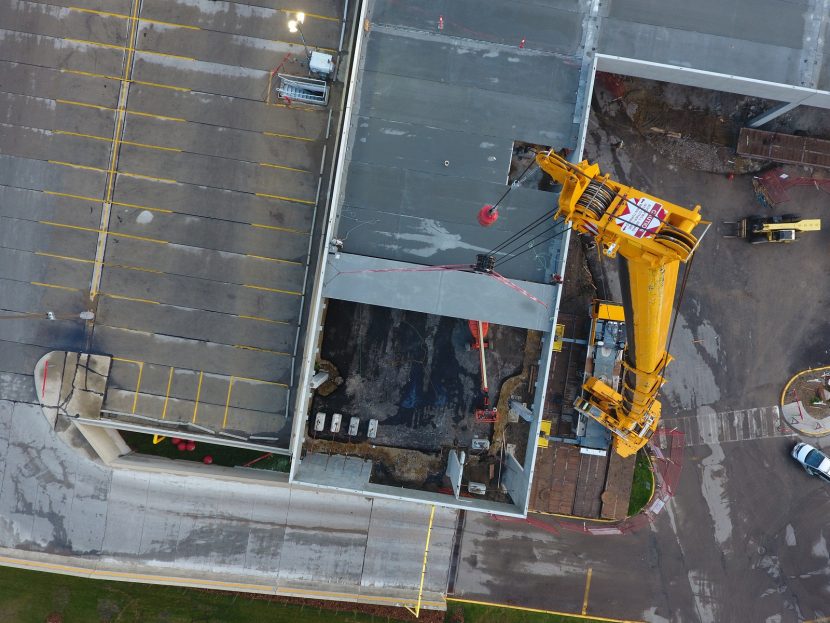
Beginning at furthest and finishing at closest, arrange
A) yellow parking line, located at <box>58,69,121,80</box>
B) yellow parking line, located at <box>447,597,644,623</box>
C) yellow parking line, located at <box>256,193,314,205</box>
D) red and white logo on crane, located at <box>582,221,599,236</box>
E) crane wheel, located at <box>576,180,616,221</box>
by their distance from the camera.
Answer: yellow parking line, located at <box>447,597,644,623</box> < yellow parking line, located at <box>256,193,314,205</box> < yellow parking line, located at <box>58,69,121,80</box> < red and white logo on crane, located at <box>582,221,599,236</box> < crane wheel, located at <box>576,180,616,221</box>

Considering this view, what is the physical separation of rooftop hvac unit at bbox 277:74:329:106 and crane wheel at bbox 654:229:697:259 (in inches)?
728

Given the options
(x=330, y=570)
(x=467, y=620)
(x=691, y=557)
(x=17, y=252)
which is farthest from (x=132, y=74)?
(x=691, y=557)

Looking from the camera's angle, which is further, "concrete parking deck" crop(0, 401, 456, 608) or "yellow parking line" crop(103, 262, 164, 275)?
"concrete parking deck" crop(0, 401, 456, 608)

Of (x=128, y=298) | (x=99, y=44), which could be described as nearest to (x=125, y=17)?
(x=99, y=44)

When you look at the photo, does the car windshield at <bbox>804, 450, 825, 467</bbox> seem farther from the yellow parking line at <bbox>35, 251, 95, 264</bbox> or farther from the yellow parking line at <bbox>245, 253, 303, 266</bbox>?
the yellow parking line at <bbox>35, 251, 95, 264</bbox>

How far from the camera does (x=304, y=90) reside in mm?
24797

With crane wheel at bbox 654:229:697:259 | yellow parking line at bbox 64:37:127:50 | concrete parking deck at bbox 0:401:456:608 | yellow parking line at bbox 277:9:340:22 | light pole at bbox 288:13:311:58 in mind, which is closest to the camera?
crane wheel at bbox 654:229:697:259

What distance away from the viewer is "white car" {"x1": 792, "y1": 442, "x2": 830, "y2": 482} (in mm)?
28094

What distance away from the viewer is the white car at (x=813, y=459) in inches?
1106

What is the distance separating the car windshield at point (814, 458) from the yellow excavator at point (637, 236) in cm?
1393

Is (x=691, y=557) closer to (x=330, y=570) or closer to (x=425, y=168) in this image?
(x=330, y=570)

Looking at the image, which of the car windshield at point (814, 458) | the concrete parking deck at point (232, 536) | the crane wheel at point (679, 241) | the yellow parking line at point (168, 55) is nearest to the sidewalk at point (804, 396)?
the car windshield at point (814, 458)

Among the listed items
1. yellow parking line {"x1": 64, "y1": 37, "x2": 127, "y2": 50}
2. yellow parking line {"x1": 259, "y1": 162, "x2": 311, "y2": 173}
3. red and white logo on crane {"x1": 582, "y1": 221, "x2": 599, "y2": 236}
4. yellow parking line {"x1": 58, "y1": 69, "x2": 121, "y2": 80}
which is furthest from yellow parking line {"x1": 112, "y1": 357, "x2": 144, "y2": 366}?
red and white logo on crane {"x1": 582, "y1": 221, "x2": 599, "y2": 236}

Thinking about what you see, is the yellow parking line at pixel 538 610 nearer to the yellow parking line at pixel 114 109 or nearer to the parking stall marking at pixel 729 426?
the parking stall marking at pixel 729 426
